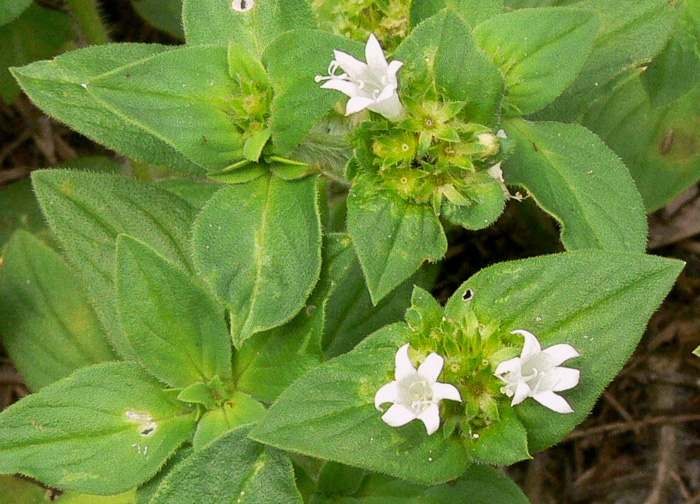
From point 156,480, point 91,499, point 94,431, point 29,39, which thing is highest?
point 29,39

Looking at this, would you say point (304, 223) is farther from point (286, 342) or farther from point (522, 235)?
point (522, 235)

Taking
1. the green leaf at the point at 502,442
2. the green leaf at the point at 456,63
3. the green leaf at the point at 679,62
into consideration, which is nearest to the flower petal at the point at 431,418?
the green leaf at the point at 502,442

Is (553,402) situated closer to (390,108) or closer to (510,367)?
(510,367)


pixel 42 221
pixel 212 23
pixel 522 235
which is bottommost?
pixel 522 235

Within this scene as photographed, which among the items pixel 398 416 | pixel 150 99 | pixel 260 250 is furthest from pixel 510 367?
pixel 150 99

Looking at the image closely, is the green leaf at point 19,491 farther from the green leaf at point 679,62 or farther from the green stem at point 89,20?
the green leaf at point 679,62

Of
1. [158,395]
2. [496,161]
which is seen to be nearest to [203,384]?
[158,395]

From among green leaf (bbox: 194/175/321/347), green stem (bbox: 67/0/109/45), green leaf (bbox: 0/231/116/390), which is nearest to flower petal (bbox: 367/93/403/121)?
green leaf (bbox: 194/175/321/347)
